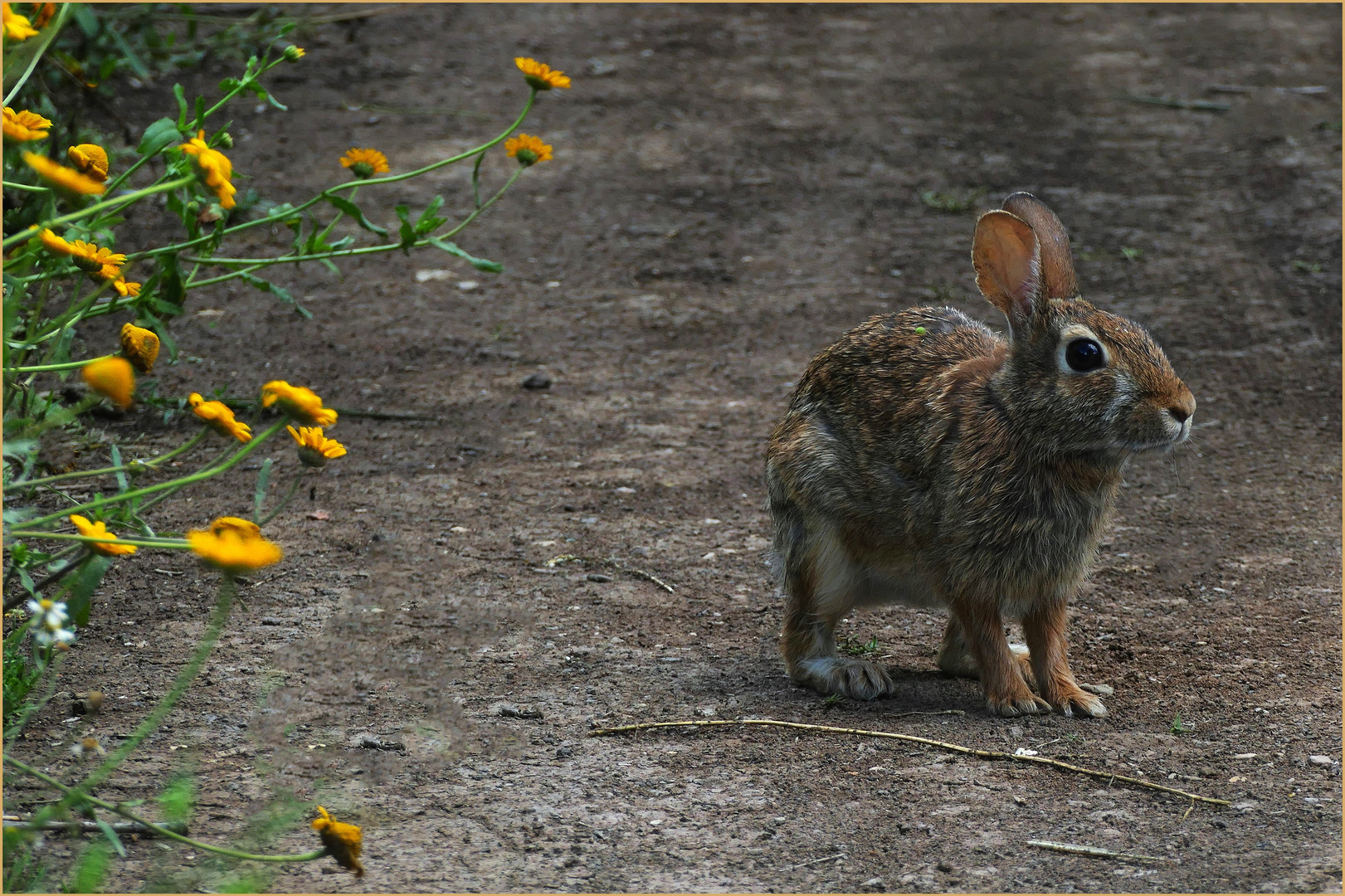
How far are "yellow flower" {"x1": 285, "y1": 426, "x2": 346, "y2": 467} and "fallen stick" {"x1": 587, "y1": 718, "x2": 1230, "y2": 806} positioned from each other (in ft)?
4.03

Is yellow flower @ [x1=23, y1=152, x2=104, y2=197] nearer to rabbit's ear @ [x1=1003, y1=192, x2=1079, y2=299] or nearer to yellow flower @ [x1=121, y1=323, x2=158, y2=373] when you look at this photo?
yellow flower @ [x1=121, y1=323, x2=158, y2=373]

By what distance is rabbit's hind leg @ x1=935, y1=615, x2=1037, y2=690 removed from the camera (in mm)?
4355

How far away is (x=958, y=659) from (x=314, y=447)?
90.0 inches

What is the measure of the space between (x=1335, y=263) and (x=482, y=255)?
15.1 ft

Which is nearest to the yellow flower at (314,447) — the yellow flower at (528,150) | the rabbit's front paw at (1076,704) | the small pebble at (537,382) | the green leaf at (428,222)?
the green leaf at (428,222)

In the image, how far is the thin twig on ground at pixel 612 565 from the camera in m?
4.94

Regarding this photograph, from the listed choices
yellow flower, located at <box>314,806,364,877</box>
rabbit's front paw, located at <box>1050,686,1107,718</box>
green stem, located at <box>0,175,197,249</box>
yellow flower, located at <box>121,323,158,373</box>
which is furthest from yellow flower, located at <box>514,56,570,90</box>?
yellow flower, located at <box>314,806,364,877</box>

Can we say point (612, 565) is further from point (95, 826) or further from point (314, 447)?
point (95, 826)

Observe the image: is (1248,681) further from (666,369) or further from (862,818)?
(666,369)

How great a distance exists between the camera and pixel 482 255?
7.70 metres

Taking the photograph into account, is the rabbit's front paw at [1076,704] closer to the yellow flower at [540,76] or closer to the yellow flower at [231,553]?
the yellow flower at [540,76]

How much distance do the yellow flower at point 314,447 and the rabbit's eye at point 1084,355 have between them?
6.65ft

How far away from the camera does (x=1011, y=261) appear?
4113mm

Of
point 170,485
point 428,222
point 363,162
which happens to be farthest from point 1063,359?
point 170,485
